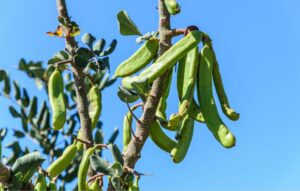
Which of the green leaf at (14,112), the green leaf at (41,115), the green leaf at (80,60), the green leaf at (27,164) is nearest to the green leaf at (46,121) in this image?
the green leaf at (41,115)

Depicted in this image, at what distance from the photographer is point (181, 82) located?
111cm

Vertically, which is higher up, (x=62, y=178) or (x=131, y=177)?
(x=62, y=178)

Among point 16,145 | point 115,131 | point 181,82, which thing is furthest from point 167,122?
point 115,131

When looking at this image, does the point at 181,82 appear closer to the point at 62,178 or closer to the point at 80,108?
the point at 80,108

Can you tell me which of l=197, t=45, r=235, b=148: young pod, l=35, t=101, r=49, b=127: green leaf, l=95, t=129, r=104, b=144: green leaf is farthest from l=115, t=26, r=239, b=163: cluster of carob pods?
l=35, t=101, r=49, b=127: green leaf

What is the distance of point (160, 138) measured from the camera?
1.14 m

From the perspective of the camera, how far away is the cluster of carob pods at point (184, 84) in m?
1.07

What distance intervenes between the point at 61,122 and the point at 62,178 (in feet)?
3.85

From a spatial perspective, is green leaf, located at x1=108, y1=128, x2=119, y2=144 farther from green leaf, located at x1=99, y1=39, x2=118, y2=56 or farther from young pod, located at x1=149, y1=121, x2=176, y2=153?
young pod, located at x1=149, y1=121, x2=176, y2=153

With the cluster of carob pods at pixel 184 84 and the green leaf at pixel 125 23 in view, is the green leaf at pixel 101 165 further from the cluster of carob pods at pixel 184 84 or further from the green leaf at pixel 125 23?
the green leaf at pixel 125 23

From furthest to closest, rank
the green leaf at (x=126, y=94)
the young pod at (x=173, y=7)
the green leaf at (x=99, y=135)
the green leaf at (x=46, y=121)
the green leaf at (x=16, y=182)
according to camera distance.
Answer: the green leaf at (x=46, y=121), the green leaf at (x=99, y=135), the green leaf at (x=126, y=94), the young pod at (x=173, y=7), the green leaf at (x=16, y=182)

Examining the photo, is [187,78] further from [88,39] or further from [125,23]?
[88,39]

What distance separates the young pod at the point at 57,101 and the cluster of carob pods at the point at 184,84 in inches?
7.0

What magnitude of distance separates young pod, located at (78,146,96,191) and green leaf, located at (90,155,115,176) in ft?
0.21
